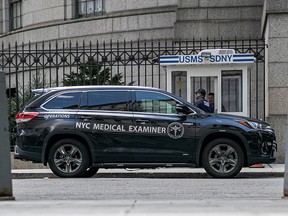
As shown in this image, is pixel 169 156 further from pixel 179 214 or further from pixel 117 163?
pixel 179 214

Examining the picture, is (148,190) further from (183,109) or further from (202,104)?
(202,104)

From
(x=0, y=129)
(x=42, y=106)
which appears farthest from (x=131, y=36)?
(x=0, y=129)

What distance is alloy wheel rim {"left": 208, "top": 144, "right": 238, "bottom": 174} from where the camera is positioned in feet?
52.5

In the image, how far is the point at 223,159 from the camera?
1605cm

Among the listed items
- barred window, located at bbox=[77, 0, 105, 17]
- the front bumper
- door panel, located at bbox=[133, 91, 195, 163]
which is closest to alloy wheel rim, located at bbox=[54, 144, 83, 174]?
door panel, located at bbox=[133, 91, 195, 163]

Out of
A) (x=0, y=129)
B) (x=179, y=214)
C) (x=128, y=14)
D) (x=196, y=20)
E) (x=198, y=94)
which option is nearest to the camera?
(x=179, y=214)

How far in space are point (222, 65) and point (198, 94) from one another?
57.4 inches

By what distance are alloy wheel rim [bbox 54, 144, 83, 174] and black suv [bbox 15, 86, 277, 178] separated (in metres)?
0.02

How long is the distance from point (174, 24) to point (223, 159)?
10219 millimetres

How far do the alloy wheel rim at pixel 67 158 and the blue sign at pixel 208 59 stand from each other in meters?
4.05

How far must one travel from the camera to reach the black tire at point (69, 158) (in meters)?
16.2

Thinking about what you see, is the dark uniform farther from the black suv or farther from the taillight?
the taillight

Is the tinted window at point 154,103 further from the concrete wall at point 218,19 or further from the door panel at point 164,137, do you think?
the concrete wall at point 218,19

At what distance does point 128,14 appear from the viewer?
27.5 m
